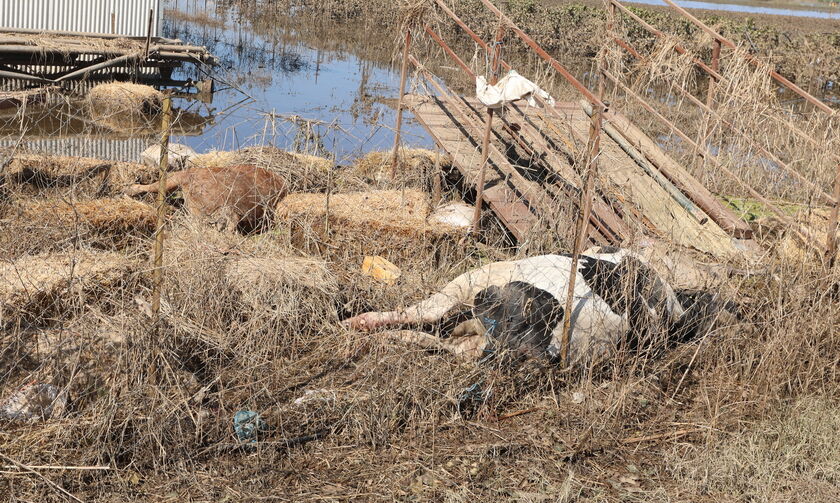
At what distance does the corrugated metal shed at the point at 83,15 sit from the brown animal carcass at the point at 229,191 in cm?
1270

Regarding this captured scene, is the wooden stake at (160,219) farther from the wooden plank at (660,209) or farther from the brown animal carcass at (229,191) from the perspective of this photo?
the wooden plank at (660,209)

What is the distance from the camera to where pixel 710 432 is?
4805mm

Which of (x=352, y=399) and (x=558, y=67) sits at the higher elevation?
(x=558, y=67)

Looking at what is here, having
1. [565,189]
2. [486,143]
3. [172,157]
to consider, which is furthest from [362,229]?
[172,157]

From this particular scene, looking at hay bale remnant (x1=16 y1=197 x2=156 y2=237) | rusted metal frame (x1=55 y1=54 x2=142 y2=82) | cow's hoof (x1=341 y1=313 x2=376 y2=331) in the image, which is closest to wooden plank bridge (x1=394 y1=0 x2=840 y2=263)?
cow's hoof (x1=341 y1=313 x2=376 y2=331)

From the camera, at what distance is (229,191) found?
24.5 feet

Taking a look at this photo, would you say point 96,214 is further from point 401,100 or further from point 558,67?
point 558,67

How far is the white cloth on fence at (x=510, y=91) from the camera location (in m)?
5.92

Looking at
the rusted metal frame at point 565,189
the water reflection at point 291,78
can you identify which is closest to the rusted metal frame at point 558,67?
the rusted metal frame at point 565,189

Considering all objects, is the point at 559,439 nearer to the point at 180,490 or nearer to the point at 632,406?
the point at 632,406

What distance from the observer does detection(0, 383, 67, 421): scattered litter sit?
4.39m

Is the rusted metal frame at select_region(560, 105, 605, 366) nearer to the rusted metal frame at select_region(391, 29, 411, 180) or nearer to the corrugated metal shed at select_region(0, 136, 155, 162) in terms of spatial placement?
the rusted metal frame at select_region(391, 29, 411, 180)

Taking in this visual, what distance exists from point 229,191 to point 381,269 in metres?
1.72

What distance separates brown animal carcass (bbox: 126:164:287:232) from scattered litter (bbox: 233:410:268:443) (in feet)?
9.35
